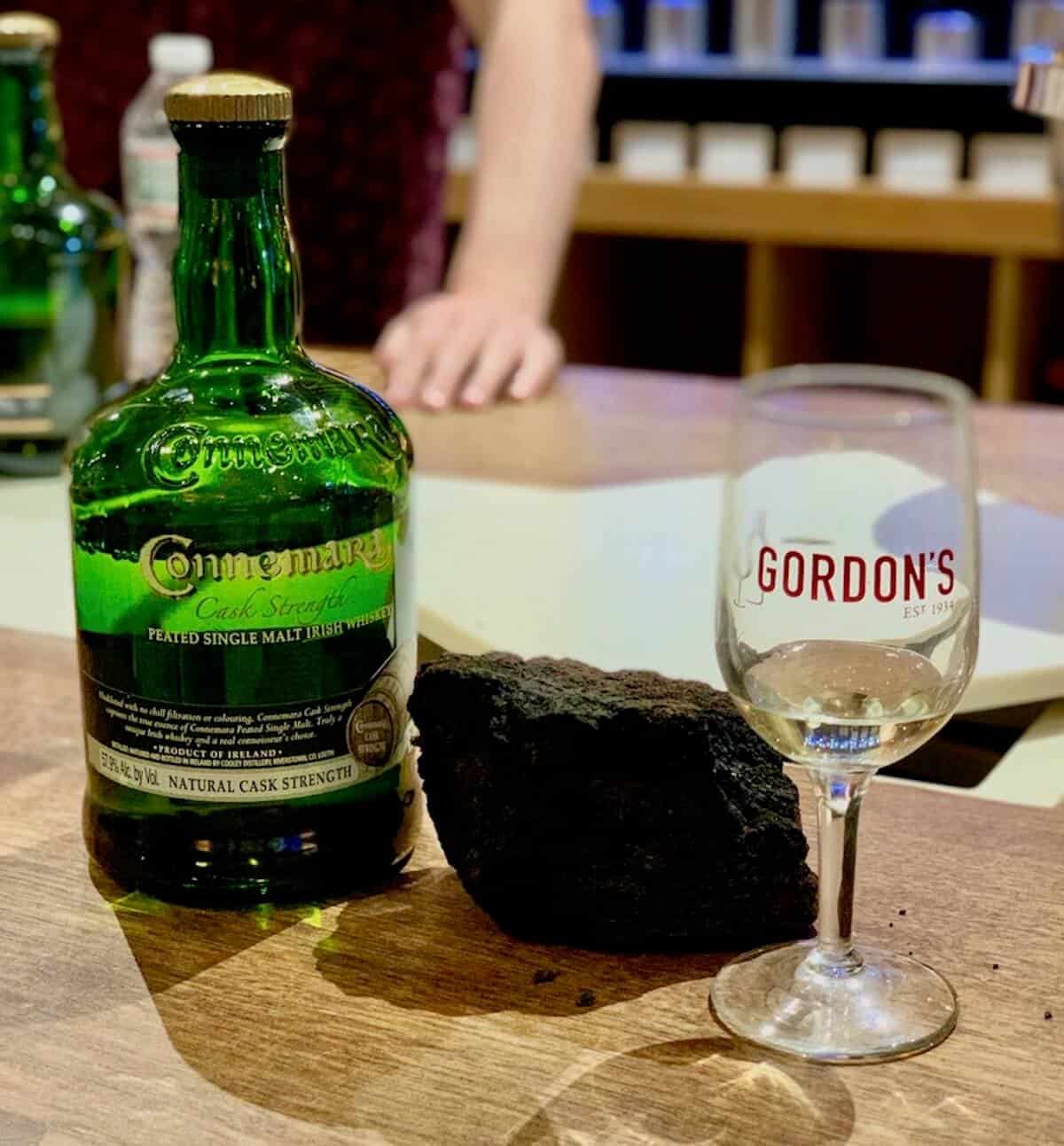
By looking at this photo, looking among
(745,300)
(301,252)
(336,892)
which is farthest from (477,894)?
(745,300)

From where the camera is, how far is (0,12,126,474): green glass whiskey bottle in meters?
1.32

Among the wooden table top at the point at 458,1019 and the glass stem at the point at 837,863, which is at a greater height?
the glass stem at the point at 837,863

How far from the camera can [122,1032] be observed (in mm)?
632

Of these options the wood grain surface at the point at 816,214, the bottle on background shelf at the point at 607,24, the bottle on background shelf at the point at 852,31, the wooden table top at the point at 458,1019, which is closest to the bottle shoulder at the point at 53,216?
the wooden table top at the point at 458,1019

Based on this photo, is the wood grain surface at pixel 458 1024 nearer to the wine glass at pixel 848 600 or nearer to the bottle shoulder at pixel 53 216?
the wine glass at pixel 848 600

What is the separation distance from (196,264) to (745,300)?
312cm

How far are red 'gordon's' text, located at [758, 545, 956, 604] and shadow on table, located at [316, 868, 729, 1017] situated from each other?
0.16m

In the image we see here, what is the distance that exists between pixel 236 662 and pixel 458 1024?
0.16m

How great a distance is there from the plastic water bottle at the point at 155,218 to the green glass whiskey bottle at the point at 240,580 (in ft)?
2.48

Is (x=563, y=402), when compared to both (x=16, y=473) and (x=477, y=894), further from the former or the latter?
(x=477, y=894)

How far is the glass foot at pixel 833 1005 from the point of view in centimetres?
62

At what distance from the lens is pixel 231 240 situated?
27.1 inches

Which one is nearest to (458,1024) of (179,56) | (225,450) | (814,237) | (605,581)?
(225,450)

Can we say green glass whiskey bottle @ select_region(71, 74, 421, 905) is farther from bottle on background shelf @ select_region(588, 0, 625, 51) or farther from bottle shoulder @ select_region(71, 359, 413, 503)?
bottle on background shelf @ select_region(588, 0, 625, 51)
